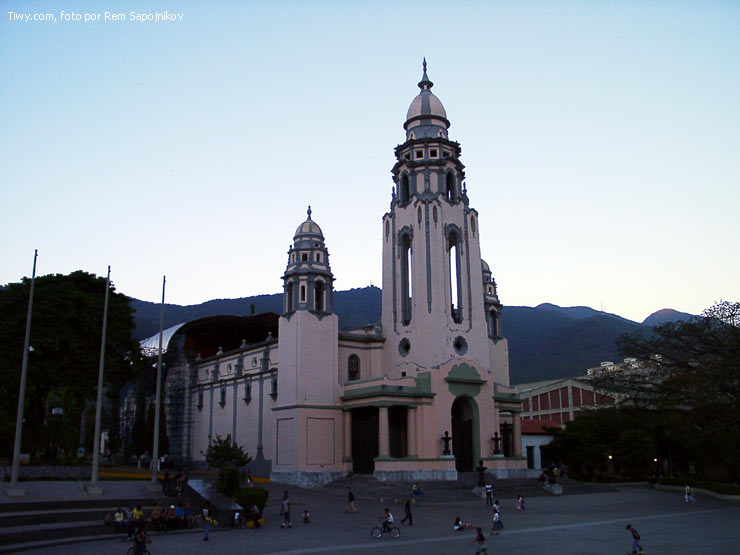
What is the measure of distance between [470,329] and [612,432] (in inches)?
629

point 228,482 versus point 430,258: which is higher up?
point 430,258

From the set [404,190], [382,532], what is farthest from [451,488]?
[404,190]

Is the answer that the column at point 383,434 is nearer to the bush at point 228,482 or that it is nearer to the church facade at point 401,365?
the church facade at point 401,365

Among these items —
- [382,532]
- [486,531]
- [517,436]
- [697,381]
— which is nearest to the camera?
[382,532]

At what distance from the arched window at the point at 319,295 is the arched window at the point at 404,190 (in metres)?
9.17

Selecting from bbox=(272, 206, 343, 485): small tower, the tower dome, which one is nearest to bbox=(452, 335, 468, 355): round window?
bbox=(272, 206, 343, 485): small tower

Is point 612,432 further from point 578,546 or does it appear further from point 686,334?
point 578,546

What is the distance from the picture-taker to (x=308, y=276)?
49875 millimetres

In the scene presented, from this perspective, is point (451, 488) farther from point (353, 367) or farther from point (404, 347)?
point (353, 367)

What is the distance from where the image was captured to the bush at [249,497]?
2917 centimetres

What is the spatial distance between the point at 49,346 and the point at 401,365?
2280 cm

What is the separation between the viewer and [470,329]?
5141cm

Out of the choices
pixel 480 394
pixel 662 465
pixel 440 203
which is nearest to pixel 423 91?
pixel 440 203

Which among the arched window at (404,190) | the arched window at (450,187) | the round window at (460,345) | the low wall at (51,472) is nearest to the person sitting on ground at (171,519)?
the low wall at (51,472)
